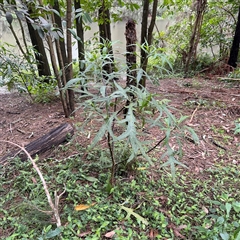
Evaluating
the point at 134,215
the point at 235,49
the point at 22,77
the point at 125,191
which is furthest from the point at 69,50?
the point at 235,49

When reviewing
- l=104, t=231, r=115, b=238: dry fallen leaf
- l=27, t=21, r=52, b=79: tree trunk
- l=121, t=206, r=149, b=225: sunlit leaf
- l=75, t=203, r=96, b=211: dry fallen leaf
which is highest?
l=27, t=21, r=52, b=79: tree trunk

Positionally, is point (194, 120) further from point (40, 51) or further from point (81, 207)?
point (40, 51)

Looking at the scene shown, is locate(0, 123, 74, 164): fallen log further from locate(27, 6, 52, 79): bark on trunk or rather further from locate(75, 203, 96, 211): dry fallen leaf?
locate(27, 6, 52, 79): bark on trunk

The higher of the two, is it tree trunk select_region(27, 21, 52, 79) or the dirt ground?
tree trunk select_region(27, 21, 52, 79)

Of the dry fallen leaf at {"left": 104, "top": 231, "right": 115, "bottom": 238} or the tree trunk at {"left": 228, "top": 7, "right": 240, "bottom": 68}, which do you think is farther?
the tree trunk at {"left": 228, "top": 7, "right": 240, "bottom": 68}

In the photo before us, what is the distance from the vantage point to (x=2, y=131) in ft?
7.45

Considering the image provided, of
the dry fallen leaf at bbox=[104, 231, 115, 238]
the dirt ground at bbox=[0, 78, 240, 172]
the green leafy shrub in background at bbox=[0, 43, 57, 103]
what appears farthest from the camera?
the green leafy shrub in background at bbox=[0, 43, 57, 103]

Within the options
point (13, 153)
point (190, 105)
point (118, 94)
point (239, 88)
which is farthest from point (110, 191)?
point (239, 88)

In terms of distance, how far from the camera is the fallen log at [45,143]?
1.70 meters

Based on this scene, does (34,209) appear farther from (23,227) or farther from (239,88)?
(239,88)

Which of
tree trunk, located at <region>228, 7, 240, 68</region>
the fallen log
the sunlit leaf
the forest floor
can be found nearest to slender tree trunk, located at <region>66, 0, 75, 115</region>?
the fallen log

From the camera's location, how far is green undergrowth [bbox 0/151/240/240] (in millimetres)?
1133

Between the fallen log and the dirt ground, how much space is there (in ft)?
0.49

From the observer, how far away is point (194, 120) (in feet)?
8.00
